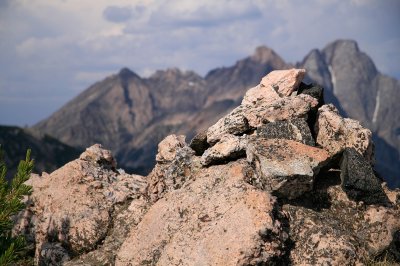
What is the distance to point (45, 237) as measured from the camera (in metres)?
20.3

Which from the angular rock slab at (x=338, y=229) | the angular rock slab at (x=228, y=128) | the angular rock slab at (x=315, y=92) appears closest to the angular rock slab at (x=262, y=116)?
the angular rock slab at (x=228, y=128)

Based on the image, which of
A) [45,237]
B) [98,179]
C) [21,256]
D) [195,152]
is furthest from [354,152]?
[21,256]

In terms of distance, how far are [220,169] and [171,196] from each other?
7.21 feet

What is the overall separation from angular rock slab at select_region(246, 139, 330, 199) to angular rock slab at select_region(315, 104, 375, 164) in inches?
75.3

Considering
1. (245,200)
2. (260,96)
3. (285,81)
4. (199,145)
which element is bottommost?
(245,200)

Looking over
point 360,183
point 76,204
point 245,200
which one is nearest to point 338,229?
point 360,183

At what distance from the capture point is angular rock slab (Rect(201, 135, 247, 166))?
17.6 m

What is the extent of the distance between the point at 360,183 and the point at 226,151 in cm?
521

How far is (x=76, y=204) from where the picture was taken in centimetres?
2053

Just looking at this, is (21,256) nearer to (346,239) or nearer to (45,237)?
(45,237)

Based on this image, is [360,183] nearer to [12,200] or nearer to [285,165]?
[285,165]

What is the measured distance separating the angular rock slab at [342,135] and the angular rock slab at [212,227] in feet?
13.5

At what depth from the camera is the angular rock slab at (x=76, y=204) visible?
19156mm

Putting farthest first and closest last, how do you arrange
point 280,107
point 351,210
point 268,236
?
point 280,107 < point 351,210 < point 268,236
